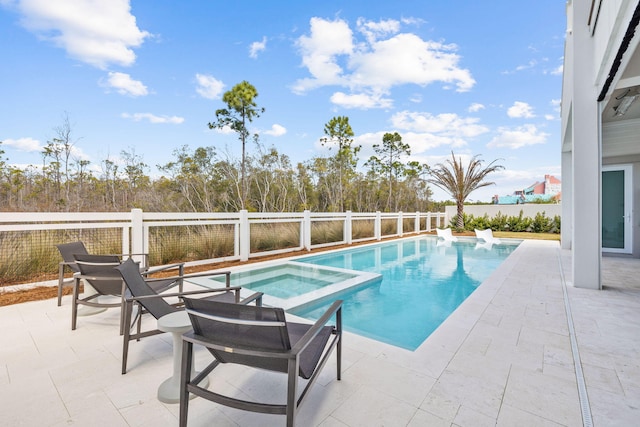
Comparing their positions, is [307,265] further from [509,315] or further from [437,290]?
[509,315]

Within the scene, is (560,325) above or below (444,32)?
below

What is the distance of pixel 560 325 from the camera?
3.30 m

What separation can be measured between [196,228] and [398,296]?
4890 millimetres

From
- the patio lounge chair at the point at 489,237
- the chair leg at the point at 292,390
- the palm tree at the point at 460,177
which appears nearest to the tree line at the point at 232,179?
the palm tree at the point at 460,177

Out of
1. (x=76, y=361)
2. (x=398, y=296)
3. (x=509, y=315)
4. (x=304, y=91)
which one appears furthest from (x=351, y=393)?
(x=304, y=91)

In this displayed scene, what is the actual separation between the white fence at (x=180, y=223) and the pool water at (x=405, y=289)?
1.32 m

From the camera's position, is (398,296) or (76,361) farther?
(398,296)

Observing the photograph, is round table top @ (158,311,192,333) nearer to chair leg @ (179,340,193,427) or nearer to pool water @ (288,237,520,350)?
chair leg @ (179,340,193,427)

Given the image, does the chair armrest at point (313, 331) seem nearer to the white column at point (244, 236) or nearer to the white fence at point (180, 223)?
the white fence at point (180, 223)

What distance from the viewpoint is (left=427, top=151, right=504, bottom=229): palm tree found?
16.3m

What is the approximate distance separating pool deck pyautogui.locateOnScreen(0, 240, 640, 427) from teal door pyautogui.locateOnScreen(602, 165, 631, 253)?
606cm

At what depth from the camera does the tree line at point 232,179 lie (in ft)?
30.5

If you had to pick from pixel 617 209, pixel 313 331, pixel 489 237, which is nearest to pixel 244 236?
pixel 313 331

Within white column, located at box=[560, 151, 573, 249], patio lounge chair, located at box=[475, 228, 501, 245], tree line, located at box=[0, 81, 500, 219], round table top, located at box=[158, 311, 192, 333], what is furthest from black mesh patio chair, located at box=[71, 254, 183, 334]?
patio lounge chair, located at box=[475, 228, 501, 245]
